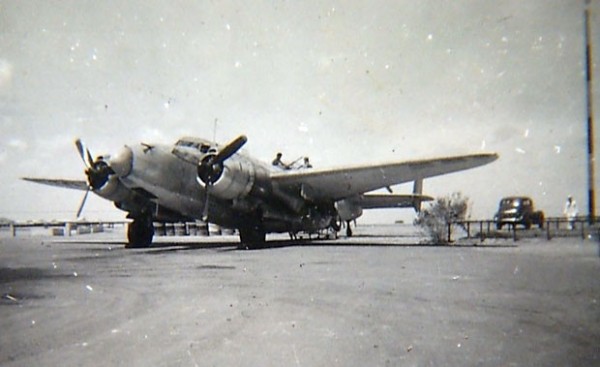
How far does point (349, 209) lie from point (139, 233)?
39.3 ft

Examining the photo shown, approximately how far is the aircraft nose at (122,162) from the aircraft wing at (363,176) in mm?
5362

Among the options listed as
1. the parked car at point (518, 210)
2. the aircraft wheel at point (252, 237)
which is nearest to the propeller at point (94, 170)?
the aircraft wheel at point (252, 237)

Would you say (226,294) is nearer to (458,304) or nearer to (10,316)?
(10,316)

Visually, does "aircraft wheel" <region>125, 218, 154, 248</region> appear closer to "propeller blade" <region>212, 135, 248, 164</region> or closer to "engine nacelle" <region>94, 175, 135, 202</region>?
"engine nacelle" <region>94, 175, 135, 202</region>

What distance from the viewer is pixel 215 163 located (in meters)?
13.4

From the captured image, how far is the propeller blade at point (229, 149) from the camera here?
13.4 meters

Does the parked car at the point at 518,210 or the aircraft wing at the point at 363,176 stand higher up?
the aircraft wing at the point at 363,176

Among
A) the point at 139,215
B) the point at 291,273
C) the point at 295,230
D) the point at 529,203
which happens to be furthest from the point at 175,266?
the point at 529,203

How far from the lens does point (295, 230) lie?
1805 cm

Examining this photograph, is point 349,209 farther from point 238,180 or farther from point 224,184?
point 224,184

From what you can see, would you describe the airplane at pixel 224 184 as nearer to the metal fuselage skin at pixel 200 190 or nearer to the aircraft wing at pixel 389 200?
the metal fuselage skin at pixel 200 190

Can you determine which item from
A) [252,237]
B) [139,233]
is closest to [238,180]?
[252,237]

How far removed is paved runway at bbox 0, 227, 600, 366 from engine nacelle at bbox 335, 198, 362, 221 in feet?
50.2

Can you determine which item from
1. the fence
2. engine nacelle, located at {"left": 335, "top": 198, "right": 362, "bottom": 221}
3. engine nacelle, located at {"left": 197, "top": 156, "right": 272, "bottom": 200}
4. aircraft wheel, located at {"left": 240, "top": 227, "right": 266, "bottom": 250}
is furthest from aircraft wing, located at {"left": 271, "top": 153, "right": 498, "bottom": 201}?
engine nacelle, located at {"left": 335, "top": 198, "right": 362, "bottom": 221}
